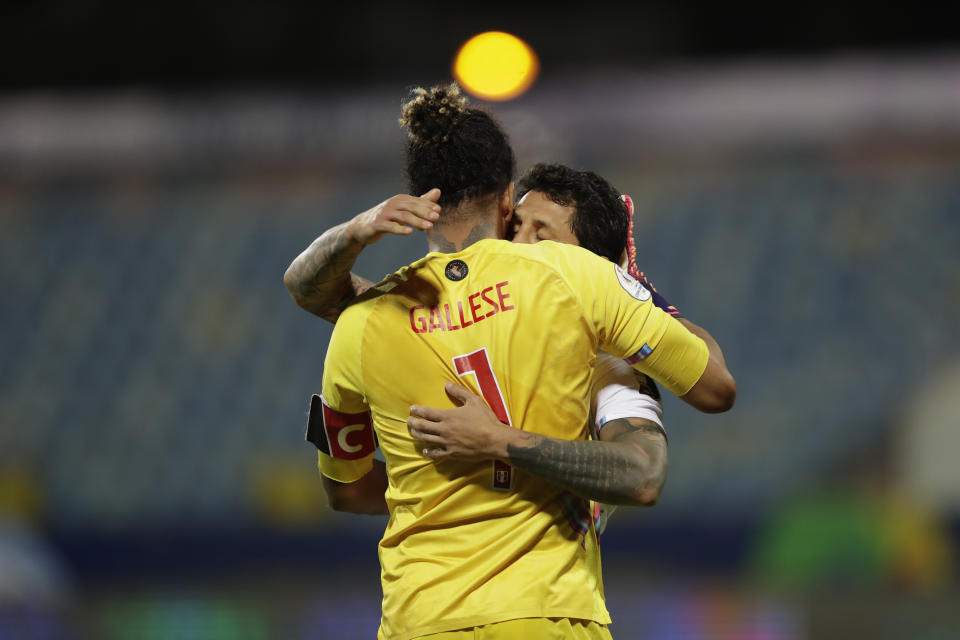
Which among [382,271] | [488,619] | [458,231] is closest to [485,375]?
[458,231]

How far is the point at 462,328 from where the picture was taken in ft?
6.12

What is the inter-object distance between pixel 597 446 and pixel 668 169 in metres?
8.89

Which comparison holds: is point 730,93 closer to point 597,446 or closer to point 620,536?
point 620,536

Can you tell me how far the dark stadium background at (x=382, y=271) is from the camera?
808cm

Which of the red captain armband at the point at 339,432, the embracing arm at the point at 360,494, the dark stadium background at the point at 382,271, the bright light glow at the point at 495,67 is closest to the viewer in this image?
the red captain armband at the point at 339,432

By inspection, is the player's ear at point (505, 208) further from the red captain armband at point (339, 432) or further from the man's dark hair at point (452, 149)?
the red captain armband at point (339, 432)

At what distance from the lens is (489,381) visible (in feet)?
6.11

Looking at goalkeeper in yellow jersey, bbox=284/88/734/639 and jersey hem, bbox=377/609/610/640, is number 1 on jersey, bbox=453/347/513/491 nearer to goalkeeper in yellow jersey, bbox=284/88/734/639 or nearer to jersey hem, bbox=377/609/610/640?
goalkeeper in yellow jersey, bbox=284/88/734/639

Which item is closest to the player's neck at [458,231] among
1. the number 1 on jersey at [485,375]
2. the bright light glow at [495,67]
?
the number 1 on jersey at [485,375]

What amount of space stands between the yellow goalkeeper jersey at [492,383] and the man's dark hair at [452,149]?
14 cm

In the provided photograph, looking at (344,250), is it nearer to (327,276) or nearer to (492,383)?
(327,276)

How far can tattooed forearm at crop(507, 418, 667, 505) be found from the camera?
177 centimetres

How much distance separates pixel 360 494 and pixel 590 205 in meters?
0.87

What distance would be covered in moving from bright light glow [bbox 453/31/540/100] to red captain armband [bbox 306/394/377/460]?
793 cm
